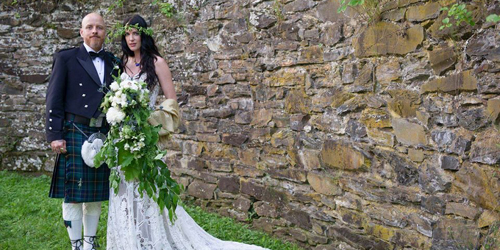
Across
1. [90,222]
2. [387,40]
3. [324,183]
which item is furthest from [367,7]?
[90,222]

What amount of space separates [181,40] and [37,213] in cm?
237

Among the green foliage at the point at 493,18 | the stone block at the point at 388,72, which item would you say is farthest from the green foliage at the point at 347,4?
the green foliage at the point at 493,18

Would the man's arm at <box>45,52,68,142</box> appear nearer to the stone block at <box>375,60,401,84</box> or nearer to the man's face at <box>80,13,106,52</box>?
the man's face at <box>80,13,106,52</box>

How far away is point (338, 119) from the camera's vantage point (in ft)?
13.3

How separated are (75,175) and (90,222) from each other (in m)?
0.39

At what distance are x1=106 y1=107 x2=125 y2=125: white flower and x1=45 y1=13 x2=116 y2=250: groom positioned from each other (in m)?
0.37

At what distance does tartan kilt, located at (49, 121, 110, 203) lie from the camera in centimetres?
379

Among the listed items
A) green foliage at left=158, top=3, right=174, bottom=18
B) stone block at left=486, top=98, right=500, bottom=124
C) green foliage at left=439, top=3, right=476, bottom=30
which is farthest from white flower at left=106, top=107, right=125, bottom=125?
green foliage at left=158, top=3, right=174, bottom=18

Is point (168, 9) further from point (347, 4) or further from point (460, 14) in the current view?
point (460, 14)

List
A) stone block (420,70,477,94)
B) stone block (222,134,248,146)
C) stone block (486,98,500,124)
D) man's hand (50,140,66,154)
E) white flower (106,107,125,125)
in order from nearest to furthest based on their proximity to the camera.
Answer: stone block (486,98,500,124)
stone block (420,70,477,94)
white flower (106,107,125,125)
man's hand (50,140,66,154)
stone block (222,134,248,146)

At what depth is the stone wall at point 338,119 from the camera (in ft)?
10.3

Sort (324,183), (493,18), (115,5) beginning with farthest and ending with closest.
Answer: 1. (115,5)
2. (324,183)
3. (493,18)

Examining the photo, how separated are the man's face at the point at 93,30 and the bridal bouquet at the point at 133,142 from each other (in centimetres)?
47

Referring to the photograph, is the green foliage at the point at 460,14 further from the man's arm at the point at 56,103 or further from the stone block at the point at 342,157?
the man's arm at the point at 56,103
